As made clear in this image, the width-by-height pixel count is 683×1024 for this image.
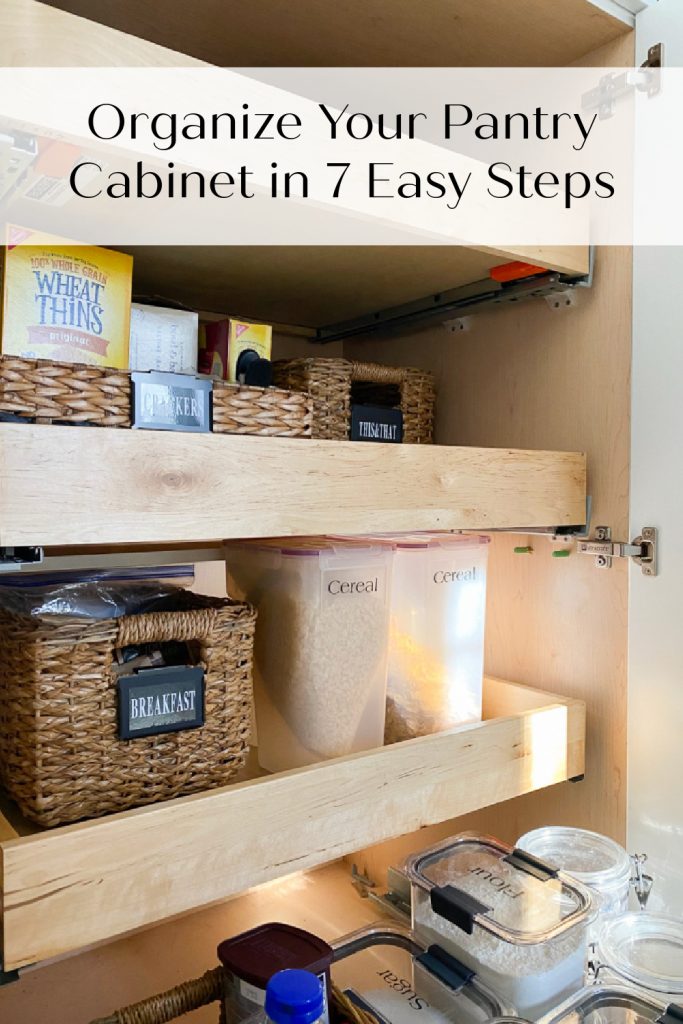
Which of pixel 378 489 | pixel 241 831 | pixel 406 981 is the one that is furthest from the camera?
pixel 406 981

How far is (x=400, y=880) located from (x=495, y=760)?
1.20 feet

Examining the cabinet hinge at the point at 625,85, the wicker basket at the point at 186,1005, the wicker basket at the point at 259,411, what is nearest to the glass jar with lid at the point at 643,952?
the wicker basket at the point at 186,1005

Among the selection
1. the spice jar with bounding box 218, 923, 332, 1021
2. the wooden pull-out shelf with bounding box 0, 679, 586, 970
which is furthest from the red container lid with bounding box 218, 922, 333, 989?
the wooden pull-out shelf with bounding box 0, 679, 586, 970

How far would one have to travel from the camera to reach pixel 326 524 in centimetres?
87

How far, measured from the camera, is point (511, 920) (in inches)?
37.2

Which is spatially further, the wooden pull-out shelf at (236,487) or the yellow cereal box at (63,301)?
the yellow cereal box at (63,301)

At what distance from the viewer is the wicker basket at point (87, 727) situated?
759 mm

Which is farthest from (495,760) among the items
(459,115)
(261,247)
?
(459,115)

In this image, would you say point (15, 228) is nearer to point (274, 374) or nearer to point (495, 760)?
point (274, 374)

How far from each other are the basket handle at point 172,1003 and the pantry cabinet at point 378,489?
0.59 feet

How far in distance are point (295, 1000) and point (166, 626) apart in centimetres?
37

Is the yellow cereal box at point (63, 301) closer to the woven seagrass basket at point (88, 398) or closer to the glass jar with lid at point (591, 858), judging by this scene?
the woven seagrass basket at point (88, 398)

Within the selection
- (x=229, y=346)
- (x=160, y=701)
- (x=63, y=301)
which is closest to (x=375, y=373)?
(x=229, y=346)

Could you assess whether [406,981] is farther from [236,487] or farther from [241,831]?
[236,487]
